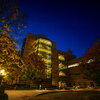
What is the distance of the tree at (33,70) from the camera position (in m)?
33.0

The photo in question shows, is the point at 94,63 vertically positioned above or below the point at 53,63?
below

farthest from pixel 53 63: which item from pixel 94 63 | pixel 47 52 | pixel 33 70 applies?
pixel 94 63

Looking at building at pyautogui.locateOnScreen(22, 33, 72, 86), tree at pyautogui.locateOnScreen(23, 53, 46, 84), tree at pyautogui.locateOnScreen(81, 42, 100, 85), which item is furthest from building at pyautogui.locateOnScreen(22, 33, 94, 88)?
tree at pyautogui.locateOnScreen(81, 42, 100, 85)

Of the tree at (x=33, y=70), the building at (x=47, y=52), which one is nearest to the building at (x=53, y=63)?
the building at (x=47, y=52)

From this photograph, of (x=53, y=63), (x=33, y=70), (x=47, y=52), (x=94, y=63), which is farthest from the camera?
(x=53, y=63)

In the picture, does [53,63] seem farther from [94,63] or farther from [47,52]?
[94,63]

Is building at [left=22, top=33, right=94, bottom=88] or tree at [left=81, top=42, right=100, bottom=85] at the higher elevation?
building at [left=22, top=33, right=94, bottom=88]

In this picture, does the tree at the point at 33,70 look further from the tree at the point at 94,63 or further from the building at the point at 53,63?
the tree at the point at 94,63

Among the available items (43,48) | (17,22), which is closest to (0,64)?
(17,22)

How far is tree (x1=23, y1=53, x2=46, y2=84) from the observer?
32969mm

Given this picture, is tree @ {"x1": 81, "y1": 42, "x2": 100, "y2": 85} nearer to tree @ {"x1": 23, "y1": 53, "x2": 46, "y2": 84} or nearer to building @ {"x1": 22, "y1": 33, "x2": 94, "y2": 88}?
tree @ {"x1": 23, "y1": 53, "x2": 46, "y2": 84}

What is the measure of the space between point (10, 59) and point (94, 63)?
922 cm

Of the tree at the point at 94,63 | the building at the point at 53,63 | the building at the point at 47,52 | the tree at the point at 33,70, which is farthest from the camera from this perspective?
the building at the point at 47,52

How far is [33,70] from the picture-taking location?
33406 mm
